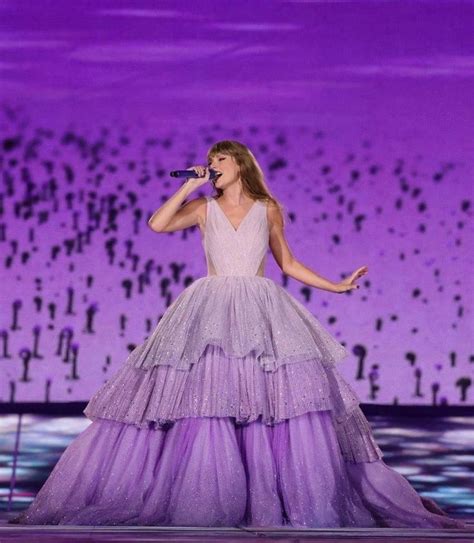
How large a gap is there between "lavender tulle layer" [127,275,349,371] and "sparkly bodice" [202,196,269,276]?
0.11 feet

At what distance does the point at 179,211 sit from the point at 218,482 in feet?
2.52

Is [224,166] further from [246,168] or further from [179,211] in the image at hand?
[179,211]

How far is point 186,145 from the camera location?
5.05 metres

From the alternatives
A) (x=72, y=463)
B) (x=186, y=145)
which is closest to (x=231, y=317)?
(x=72, y=463)

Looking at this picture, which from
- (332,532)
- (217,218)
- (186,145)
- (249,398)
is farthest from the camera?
(186,145)

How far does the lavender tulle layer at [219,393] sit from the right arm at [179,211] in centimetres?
38

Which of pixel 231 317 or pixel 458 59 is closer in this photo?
pixel 231 317

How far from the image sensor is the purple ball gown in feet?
9.36

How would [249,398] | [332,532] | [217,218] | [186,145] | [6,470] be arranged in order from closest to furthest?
[332,532] < [249,398] < [217,218] < [6,470] < [186,145]

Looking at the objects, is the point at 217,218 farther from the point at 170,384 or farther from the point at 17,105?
the point at 17,105

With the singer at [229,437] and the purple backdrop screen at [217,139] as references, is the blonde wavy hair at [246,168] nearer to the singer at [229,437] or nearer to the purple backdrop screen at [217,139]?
the singer at [229,437]

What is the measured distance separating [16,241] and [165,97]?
87 centimetres

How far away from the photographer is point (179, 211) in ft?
10.7

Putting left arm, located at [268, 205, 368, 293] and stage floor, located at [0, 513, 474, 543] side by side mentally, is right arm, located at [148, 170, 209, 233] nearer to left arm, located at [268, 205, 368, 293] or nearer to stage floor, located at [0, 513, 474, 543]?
left arm, located at [268, 205, 368, 293]
